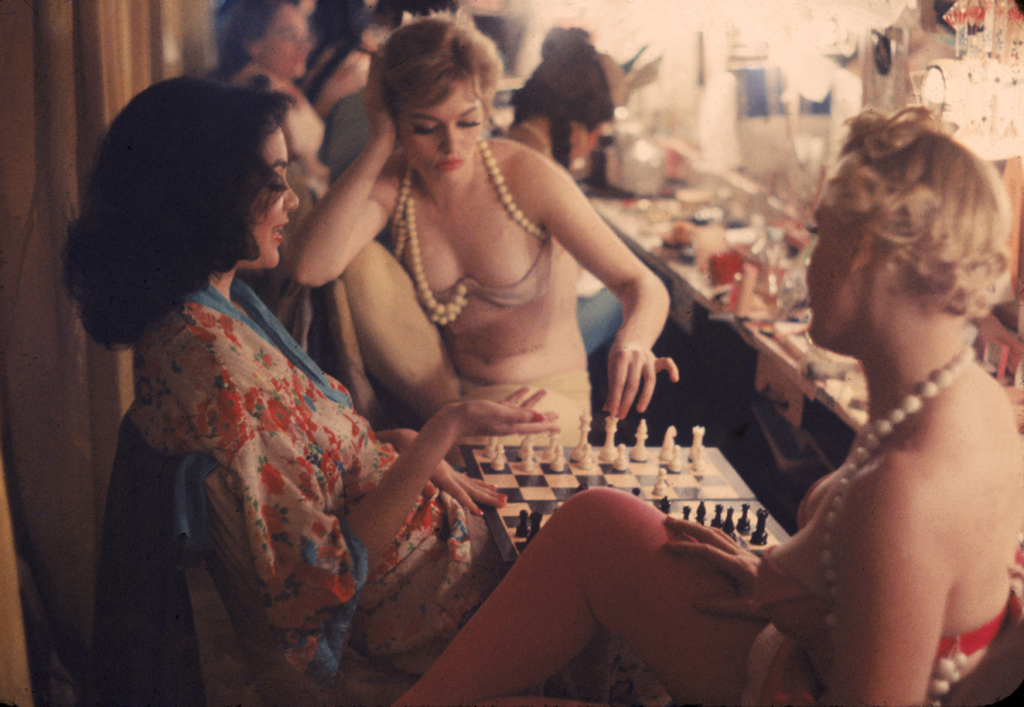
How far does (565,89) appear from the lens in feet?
4.10

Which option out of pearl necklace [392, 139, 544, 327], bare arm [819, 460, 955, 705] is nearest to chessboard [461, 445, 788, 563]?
pearl necklace [392, 139, 544, 327]

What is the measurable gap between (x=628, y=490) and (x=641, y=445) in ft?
0.27

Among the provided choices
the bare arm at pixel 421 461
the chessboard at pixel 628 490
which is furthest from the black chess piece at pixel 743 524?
the bare arm at pixel 421 461

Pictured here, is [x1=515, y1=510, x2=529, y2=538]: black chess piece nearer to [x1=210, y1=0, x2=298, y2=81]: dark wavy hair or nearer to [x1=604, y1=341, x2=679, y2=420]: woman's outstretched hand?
[x1=604, y1=341, x2=679, y2=420]: woman's outstretched hand

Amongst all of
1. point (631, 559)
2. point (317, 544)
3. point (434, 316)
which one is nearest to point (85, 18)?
point (434, 316)

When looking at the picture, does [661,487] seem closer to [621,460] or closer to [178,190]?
[621,460]

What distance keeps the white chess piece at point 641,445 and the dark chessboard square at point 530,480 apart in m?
0.15

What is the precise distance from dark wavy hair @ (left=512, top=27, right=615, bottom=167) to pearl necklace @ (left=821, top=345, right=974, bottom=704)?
638 mm

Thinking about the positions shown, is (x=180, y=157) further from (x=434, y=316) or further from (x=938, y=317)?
(x=938, y=317)

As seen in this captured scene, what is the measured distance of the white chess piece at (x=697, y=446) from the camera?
1.31 meters

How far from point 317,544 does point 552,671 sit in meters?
0.33

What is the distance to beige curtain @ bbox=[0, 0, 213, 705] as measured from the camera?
1.12 metres

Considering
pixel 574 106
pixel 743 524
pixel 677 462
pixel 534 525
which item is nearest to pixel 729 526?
pixel 743 524

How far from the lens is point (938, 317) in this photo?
2.73ft
